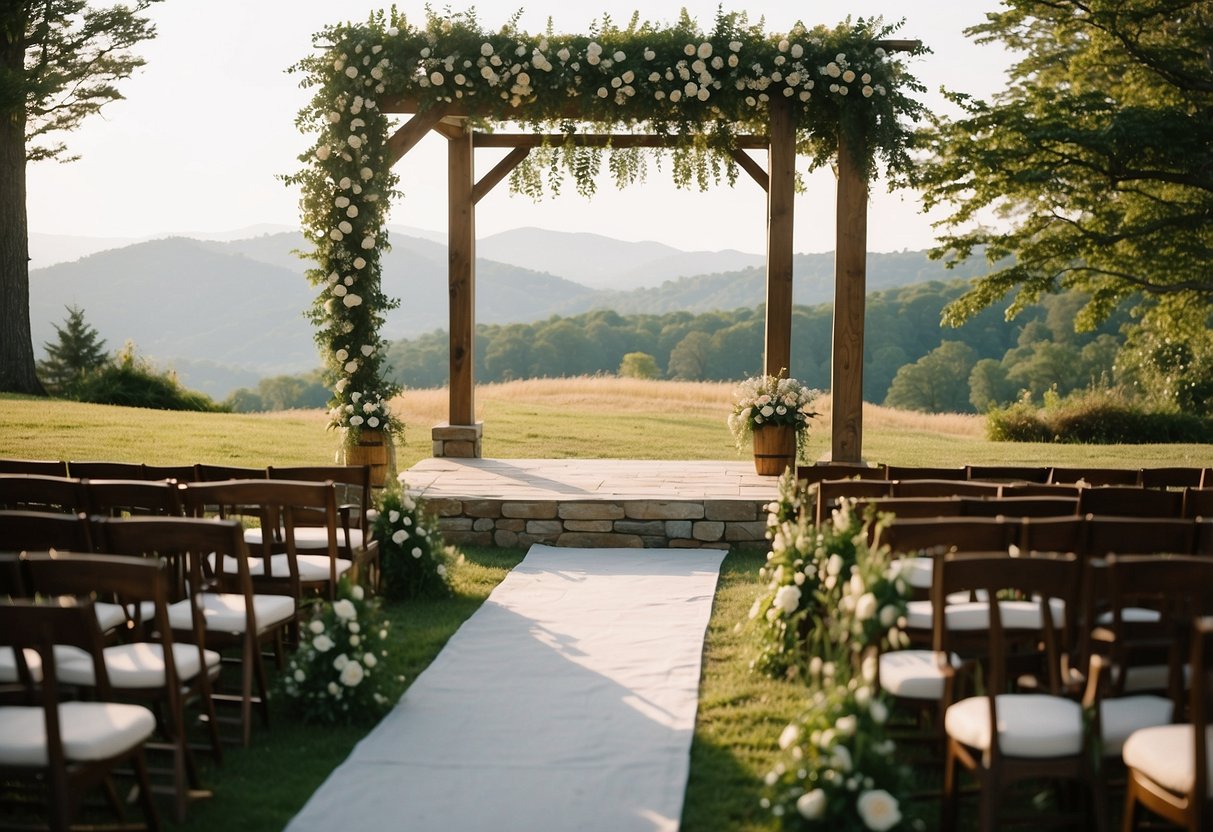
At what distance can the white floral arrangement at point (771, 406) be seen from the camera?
10.0 meters

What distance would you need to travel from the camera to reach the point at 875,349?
52.5 meters

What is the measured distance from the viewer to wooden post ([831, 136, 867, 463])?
32.1 ft

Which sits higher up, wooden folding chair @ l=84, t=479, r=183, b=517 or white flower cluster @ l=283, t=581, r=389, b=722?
wooden folding chair @ l=84, t=479, r=183, b=517

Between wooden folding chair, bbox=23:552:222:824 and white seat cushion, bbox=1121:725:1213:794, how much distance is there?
2744 millimetres

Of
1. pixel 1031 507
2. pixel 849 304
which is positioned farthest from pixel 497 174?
pixel 1031 507

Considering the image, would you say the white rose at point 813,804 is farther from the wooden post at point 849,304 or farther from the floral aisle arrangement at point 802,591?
the wooden post at point 849,304

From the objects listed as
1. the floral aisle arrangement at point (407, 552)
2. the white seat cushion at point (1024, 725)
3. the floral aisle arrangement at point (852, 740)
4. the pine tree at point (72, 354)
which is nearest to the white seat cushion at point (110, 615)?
the floral aisle arrangement at point (407, 552)

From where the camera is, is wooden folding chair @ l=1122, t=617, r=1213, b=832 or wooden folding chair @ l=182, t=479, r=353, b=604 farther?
wooden folding chair @ l=182, t=479, r=353, b=604

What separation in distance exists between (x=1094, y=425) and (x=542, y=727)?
Result: 16267 millimetres

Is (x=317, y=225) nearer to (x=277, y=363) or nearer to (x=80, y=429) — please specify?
(x=80, y=429)

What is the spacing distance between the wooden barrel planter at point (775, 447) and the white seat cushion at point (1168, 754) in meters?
6.72

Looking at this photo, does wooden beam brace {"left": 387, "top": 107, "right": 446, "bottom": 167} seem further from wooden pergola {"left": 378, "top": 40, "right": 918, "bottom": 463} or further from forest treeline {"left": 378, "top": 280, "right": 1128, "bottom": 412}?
forest treeline {"left": 378, "top": 280, "right": 1128, "bottom": 412}

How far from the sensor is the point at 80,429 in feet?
44.7

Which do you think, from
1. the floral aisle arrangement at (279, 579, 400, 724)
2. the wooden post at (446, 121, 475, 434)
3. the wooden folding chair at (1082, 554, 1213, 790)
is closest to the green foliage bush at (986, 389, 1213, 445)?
the wooden post at (446, 121, 475, 434)
